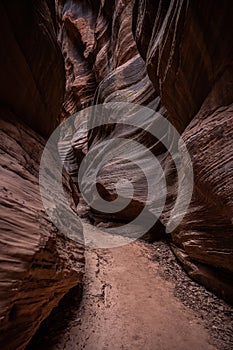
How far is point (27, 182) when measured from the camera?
2.95 metres

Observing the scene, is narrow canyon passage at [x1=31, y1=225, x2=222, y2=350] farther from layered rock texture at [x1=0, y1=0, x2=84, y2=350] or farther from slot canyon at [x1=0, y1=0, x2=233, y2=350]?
layered rock texture at [x1=0, y1=0, x2=84, y2=350]

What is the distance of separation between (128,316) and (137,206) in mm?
4028

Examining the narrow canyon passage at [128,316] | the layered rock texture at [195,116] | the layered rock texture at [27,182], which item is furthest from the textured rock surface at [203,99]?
the layered rock texture at [27,182]

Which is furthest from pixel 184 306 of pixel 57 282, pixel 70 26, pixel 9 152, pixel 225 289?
pixel 70 26

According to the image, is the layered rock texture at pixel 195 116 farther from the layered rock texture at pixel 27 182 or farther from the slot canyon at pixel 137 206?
the layered rock texture at pixel 27 182

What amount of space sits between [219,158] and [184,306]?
12.2ft

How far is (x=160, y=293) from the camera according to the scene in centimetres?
515

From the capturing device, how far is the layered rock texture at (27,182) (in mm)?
2121

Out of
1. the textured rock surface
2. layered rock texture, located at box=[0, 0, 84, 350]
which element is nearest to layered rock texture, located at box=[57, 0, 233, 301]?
the textured rock surface

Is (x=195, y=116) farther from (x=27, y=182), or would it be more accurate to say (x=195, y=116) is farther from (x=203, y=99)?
(x=27, y=182)

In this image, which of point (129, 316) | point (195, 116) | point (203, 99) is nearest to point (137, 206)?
point (129, 316)

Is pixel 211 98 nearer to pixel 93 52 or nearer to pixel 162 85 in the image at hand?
pixel 162 85

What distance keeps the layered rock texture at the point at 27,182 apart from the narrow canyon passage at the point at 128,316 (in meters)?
1.02

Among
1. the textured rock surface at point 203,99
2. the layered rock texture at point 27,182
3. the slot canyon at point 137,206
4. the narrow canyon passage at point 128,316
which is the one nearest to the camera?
the layered rock texture at point 27,182
